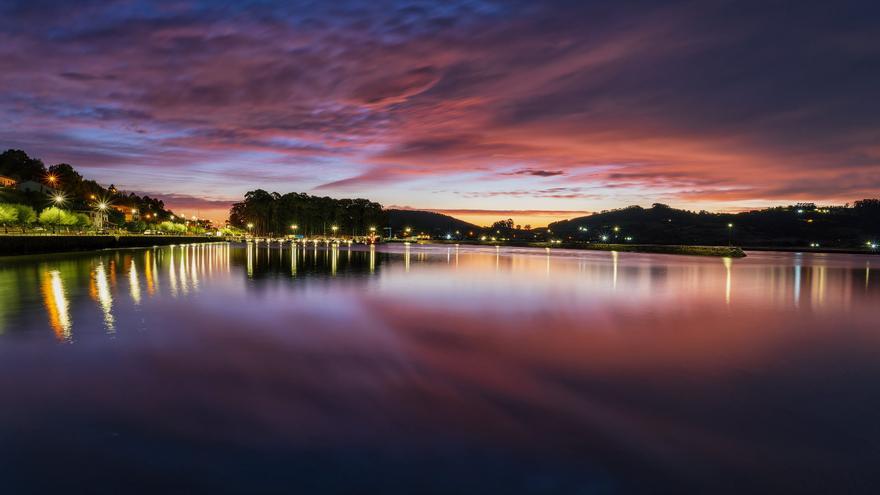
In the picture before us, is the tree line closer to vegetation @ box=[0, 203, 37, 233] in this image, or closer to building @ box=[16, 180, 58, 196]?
building @ box=[16, 180, 58, 196]

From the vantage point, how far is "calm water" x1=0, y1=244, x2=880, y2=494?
5.18 meters

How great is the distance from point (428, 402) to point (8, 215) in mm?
73959

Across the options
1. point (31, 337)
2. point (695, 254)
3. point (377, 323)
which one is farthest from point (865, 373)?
point (695, 254)

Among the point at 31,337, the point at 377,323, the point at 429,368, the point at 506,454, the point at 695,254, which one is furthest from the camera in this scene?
the point at 695,254

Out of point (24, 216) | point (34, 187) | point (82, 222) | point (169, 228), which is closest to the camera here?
point (24, 216)

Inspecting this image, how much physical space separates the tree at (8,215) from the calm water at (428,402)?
58165 millimetres

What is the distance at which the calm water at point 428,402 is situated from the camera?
5.18 metres

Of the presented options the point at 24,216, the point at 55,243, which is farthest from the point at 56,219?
the point at 55,243

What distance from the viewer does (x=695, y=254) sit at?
86.4 m

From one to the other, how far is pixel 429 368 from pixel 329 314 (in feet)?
22.6

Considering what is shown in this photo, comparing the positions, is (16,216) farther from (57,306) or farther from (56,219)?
(57,306)

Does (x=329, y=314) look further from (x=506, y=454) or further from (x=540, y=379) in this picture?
(x=506, y=454)

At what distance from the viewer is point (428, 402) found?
7.42 metres

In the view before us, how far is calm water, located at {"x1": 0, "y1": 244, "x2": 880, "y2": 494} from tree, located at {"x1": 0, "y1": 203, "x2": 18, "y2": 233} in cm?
5816
